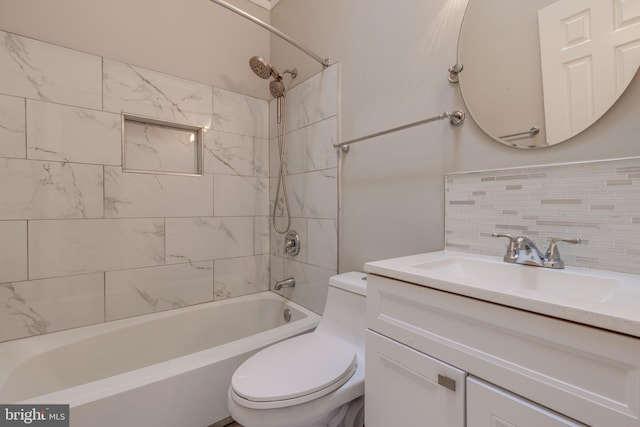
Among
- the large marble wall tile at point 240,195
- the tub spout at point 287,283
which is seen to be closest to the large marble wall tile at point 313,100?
the large marble wall tile at point 240,195

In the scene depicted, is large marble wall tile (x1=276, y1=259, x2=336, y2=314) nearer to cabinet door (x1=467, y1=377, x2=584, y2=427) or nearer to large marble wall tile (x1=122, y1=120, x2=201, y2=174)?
large marble wall tile (x1=122, y1=120, x2=201, y2=174)

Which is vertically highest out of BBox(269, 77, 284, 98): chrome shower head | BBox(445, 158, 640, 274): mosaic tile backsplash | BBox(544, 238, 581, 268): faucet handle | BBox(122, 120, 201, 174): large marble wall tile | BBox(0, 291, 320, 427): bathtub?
BBox(269, 77, 284, 98): chrome shower head

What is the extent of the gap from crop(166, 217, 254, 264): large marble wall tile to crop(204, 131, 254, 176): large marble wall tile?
362mm

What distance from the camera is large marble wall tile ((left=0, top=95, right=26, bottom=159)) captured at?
1356 mm

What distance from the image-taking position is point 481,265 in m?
0.97

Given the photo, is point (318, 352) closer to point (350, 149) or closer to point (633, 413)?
point (633, 413)

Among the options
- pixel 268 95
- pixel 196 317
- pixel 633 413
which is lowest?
pixel 196 317

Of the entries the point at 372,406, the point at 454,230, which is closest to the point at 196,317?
the point at 372,406

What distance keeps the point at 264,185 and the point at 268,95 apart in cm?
72

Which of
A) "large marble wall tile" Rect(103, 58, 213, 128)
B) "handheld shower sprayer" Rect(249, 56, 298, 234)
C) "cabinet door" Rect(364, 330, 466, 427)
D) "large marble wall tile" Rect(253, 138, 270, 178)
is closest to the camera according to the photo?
"cabinet door" Rect(364, 330, 466, 427)

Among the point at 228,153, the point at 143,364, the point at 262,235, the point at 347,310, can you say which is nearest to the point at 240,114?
the point at 228,153

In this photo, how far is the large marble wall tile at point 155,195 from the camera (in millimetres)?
1629

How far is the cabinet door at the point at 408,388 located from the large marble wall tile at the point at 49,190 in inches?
65.6

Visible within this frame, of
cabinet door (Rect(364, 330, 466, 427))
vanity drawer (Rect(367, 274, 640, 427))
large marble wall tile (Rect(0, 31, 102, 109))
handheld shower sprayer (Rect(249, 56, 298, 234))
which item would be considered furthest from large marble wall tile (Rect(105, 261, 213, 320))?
vanity drawer (Rect(367, 274, 640, 427))
